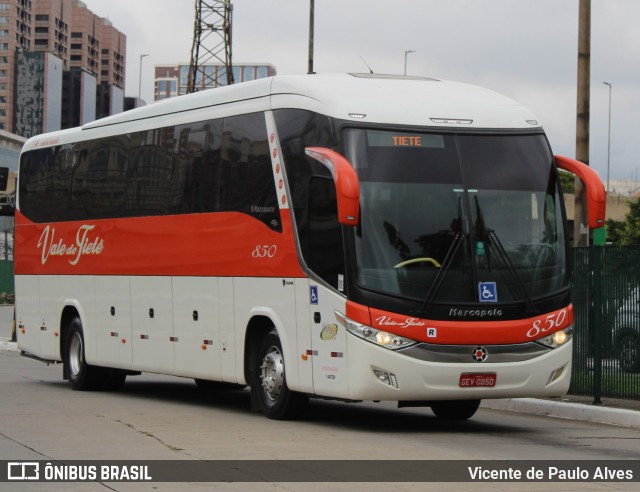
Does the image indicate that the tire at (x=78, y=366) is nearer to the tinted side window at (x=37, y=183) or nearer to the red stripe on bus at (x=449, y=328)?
the tinted side window at (x=37, y=183)

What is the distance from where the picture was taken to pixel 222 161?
16.3 meters

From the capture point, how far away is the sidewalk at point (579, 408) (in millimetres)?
15703

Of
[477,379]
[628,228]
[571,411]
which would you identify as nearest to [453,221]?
[477,379]

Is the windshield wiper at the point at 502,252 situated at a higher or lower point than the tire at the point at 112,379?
higher

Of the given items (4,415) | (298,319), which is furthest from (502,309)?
(4,415)

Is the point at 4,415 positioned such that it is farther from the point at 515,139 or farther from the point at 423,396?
the point at 515,139

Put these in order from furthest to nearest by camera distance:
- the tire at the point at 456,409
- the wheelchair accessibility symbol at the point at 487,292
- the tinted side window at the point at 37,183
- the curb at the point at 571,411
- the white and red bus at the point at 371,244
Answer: the tinted side window at the point at 37,183 → the curb at the point at 571,411 → the tire at the point at 456,409 → the wheelchair accessibility symbol at the point at 487,292 → the white and red bus at the point at 371,244

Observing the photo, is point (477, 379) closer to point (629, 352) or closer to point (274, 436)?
point (274, 436)

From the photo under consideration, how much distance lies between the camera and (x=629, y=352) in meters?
16.8

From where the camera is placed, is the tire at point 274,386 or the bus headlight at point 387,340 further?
the tire at point 274,386

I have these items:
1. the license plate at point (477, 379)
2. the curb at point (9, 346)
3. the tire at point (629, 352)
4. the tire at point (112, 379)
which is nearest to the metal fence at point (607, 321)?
the tire at point (629, 352)

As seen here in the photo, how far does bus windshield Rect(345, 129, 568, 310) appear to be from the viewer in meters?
13.5

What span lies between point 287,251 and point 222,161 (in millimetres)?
2135

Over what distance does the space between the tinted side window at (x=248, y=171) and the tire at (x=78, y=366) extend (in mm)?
5340
